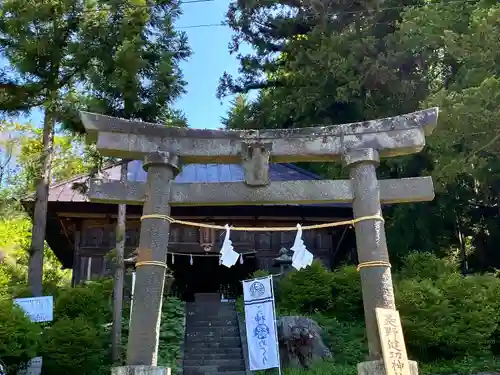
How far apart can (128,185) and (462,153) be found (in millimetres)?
8336

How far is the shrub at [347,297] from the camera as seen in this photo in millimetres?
14290

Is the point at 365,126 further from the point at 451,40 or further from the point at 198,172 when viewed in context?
the point at 198,172

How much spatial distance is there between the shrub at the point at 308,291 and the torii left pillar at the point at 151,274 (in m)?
7.64

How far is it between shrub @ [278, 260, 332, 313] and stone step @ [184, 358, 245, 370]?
2.16 metres

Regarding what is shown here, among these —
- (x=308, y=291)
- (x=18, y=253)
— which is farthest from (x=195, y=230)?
(x=18, y=253)

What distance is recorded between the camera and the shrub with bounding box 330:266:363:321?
14290 mm

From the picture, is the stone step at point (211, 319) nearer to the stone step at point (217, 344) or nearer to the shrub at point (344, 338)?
the stone step at point (217, 344)

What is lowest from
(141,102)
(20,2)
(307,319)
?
(307,319)

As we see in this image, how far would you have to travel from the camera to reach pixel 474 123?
37.9 ft

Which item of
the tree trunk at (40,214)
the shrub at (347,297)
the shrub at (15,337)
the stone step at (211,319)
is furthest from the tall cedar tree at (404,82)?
the shrub at (15,337)

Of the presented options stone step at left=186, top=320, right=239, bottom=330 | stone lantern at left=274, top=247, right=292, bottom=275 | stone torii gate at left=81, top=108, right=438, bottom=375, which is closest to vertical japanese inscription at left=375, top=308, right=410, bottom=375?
stone torii gate at left=81, top=108, right=438, bottom=375

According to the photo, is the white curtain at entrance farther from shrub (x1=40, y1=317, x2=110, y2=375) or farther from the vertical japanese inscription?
the vertical japanese inscription

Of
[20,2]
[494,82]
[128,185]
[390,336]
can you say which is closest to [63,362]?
[128,185]

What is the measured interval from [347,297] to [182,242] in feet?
18.5
